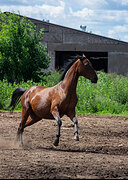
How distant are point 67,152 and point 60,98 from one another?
1.17m

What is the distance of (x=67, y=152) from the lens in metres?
8.02

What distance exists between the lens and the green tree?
23.0 m

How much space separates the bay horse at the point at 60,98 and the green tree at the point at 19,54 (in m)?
13.9

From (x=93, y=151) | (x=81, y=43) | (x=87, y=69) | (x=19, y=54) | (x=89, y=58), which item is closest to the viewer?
(x=87, y=69)

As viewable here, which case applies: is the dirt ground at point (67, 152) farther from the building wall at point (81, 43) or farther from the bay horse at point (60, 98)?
the building wall at point (81, 43)

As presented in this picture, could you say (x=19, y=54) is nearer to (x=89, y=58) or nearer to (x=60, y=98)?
(x=89, y=58)

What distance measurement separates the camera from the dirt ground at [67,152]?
6.00 m

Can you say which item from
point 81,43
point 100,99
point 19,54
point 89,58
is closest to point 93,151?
point 100,99

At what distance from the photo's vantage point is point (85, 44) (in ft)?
101

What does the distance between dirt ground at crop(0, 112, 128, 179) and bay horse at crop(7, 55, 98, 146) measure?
0.54 m

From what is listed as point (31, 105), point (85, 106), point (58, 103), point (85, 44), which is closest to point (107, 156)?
point (58, 103)

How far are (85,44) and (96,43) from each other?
0.86 m

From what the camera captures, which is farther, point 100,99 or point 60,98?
point 100,99

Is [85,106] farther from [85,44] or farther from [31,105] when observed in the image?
[85,44]
